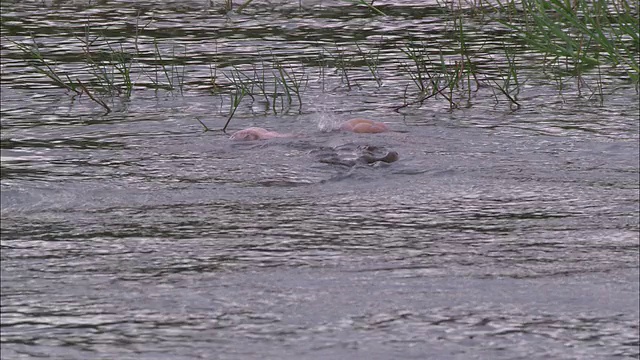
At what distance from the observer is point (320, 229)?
5.08 meters

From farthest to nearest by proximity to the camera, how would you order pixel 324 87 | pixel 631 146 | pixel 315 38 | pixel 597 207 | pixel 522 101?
pixel 315 38 → pixel 324 87 → pixel 522 101 → pixel 631 146 → pixel 597 207

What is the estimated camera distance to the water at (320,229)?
391 centimetres

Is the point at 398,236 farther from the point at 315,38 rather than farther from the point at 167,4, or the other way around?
the point at 167,4

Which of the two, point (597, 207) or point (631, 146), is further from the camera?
point (631, 146)

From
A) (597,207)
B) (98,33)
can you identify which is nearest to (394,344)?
(597,207)

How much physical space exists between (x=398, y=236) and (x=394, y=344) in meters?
1.19

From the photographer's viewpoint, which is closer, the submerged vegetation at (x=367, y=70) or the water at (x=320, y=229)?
the water at (x=320, y=229)

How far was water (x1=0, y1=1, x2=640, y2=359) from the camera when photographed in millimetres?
3914

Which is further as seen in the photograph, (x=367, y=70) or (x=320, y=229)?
(x=367, y=70)

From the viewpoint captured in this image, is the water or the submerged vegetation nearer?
the water

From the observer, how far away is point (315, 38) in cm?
1021

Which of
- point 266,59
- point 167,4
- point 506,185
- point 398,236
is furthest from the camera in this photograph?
point 167,4

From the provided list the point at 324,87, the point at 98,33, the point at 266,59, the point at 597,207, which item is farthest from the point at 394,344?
the point at 98,33

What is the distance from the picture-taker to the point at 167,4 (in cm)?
1230
